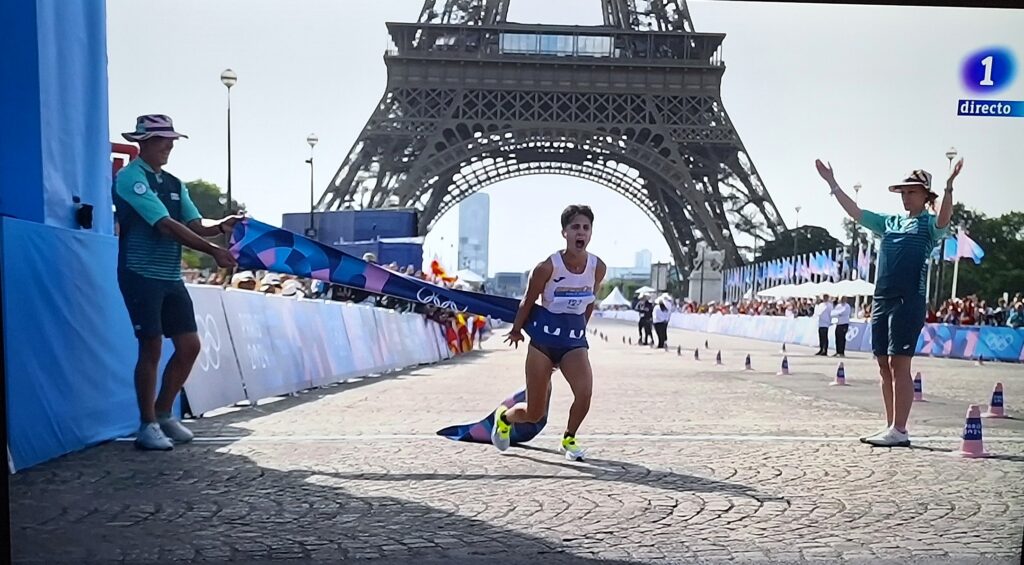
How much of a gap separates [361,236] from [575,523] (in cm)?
416

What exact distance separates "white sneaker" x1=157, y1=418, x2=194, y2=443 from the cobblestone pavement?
0.12m

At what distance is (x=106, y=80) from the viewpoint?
556 centimetres

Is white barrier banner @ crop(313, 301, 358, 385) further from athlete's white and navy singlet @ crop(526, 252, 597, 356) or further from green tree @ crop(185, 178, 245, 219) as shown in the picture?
athlete's white and navy singlet @ crop(526, 252, 597, 356)

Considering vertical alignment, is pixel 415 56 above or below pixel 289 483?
above

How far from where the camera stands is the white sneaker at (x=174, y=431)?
213 inches

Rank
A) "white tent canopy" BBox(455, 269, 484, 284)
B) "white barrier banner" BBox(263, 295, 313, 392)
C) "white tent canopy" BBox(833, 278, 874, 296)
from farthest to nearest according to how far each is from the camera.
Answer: "white barrier banner" BBox(263, 295, 313, 392) → "white tent canopy" BBox(833, 278, 874, 296) → "white tent canopy" BBox(455, 269, 484, 284)

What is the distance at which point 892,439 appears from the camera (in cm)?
568

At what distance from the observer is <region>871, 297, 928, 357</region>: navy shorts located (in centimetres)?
570

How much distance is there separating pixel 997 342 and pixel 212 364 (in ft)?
44.5

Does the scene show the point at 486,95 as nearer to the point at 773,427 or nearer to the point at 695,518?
the point at 773,427

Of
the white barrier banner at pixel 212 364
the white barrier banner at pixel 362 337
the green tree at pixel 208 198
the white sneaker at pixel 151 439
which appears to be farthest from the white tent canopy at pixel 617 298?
the white sneaker at pixel 151 439

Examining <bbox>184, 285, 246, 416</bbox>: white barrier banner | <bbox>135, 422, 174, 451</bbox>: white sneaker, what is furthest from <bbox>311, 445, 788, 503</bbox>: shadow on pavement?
<bbox>184, 285, 246, 416</bbox>: white barrier banner

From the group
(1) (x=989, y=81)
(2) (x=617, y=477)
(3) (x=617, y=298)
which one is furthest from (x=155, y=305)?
(3) (x=617, y=298)

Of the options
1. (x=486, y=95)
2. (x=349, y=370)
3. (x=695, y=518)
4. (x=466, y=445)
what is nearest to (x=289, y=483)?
(x=466, y=445)
